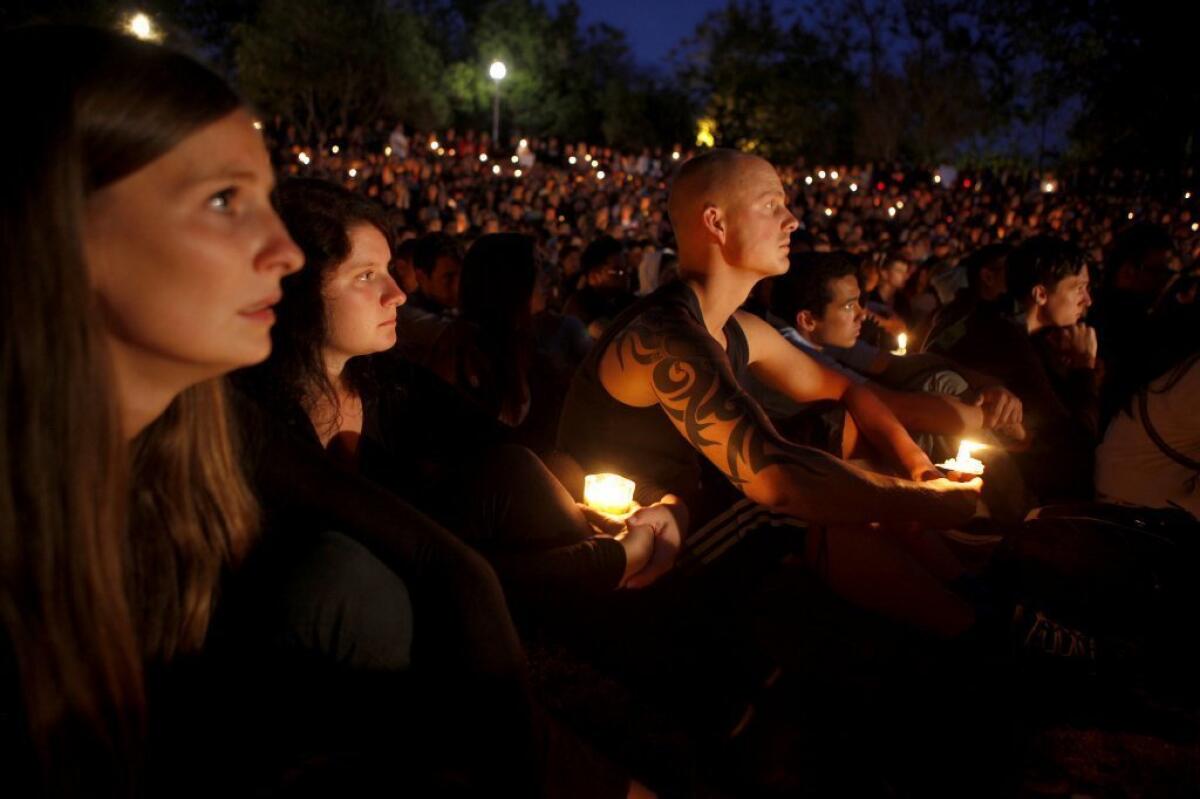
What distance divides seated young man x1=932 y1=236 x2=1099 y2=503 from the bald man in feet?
5.42

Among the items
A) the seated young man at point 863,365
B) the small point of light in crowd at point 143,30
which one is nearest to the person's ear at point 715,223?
the seated young man at point 863,365

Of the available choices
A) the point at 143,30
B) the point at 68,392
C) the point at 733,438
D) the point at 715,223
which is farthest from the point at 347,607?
the point at 715,223

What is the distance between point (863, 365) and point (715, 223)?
2584 mm

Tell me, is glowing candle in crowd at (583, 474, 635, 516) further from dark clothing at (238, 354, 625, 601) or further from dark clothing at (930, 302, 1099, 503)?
dark clothing at (930, 302, 1099, 503)

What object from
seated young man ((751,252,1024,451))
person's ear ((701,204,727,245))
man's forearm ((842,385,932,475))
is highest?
person's ear ((701,204,727,245))

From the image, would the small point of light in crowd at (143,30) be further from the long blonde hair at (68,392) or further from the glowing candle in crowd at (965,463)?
the glowing candle in crowd at (965,463)

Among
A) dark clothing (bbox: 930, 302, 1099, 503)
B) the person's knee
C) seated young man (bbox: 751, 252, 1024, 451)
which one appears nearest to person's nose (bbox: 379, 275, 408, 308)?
the person's knee

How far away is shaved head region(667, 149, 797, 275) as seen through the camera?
129 inches

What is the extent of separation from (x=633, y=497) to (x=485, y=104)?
54673mm

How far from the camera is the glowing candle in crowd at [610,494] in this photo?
2756 millimetres

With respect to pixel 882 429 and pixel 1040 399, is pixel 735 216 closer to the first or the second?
pixel 882 429

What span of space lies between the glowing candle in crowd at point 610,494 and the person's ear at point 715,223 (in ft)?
3.72

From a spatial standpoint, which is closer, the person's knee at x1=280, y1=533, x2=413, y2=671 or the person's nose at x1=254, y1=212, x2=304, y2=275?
the person's nose at x1=254, y1=212, x2=304, y2=275

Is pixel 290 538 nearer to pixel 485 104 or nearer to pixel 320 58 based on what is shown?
pixel 320 58
